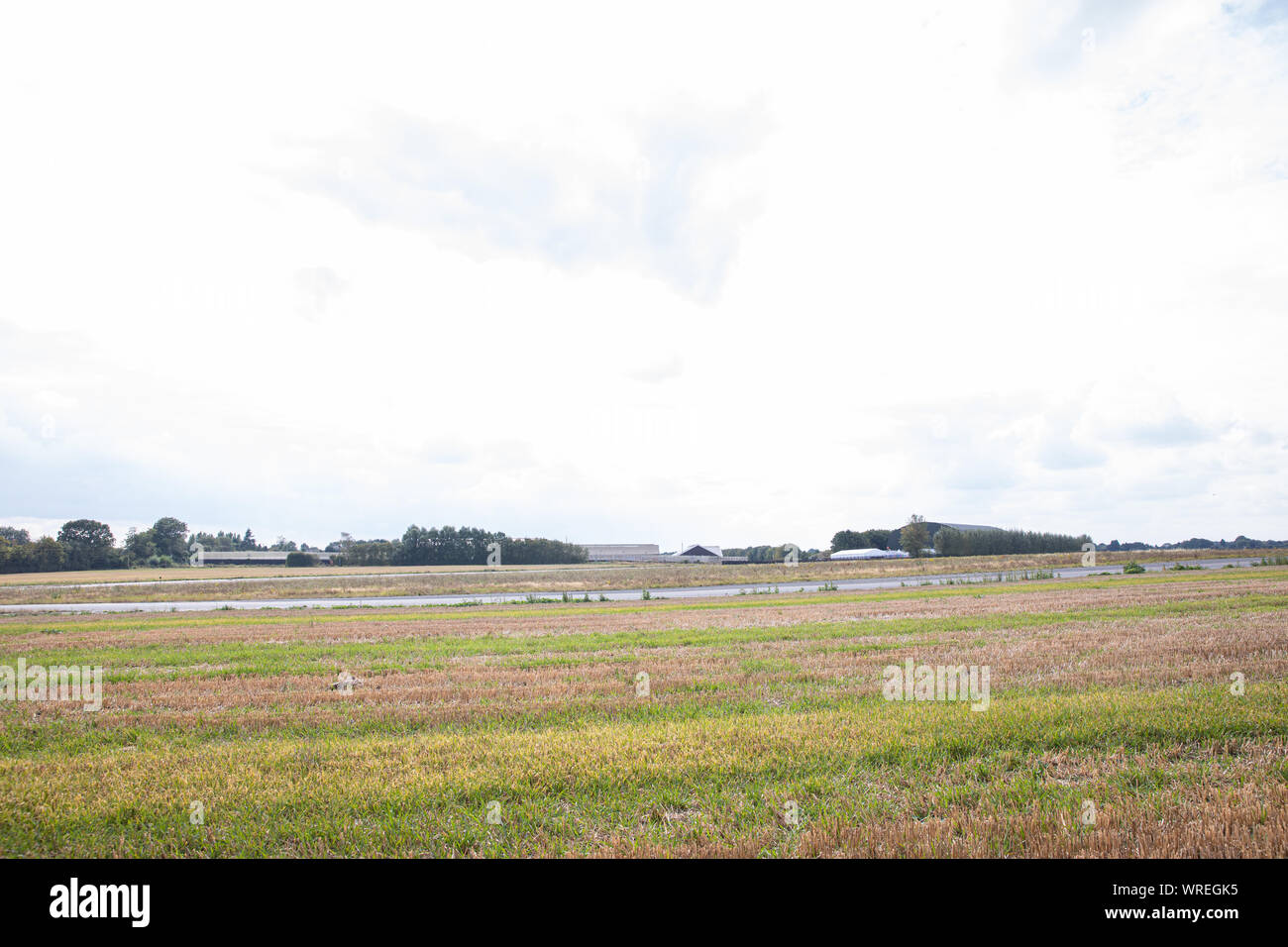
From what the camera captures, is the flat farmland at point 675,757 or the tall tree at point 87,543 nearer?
the flat farmland at point 675,757

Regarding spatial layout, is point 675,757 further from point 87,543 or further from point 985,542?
point 87,543

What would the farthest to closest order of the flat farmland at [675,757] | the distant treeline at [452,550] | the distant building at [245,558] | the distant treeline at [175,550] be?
1. the distant building at [245,558]
2. the distant treeline at [452,550]
3. the distant treeline at [175,550]
4. the flat farmland at [675,757]

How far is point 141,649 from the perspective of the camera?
17.7 m

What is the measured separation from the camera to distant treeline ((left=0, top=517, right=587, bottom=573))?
12212cm

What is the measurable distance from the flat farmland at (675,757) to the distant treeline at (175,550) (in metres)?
140

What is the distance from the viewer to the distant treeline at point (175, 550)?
401ft

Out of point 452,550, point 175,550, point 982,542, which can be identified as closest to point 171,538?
point 175,550

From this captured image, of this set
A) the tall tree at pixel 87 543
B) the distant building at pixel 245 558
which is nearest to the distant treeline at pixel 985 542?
the distant building at pixel 245 558

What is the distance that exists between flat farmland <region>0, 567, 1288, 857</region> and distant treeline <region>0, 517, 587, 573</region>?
140 m

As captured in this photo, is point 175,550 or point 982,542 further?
point 175,550

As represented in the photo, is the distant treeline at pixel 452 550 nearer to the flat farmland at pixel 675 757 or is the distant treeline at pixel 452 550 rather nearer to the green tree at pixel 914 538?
the green tree at pixel 914 538

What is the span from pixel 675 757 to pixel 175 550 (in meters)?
192

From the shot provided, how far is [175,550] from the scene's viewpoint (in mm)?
158250

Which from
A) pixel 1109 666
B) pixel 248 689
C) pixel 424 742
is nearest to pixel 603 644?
pixel 248 689
